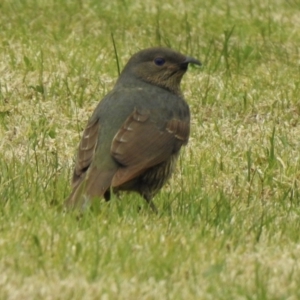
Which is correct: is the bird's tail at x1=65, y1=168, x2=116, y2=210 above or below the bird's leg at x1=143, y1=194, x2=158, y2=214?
above

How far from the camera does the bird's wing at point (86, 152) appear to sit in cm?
816

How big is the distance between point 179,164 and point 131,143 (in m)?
1.30

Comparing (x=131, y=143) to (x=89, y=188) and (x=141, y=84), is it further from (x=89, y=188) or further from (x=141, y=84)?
(x=141, y=84)

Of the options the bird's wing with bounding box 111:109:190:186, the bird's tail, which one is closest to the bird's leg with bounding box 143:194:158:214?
the bird's wing with bounding box 111:109:190:186

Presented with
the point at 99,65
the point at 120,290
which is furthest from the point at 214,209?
the point at 99,65

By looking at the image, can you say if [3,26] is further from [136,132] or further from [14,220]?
[14,220]

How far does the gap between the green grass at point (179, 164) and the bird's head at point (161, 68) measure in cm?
70

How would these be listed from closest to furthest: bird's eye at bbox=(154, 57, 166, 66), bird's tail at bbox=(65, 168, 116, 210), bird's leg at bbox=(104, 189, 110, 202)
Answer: bird's tail at bbox=(65, 168, 116, 210) → bird's leg at bbox=(104, 189, 110, 202) → bird's eye at bbox=(154, 57, 166, 66)

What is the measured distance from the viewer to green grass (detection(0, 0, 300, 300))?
6.39 m

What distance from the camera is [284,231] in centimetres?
753

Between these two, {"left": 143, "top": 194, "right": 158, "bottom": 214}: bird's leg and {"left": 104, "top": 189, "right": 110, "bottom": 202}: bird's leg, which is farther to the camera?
{"left": 104, "top": 189, "right": 110, "bottom": 202}: bird's leg

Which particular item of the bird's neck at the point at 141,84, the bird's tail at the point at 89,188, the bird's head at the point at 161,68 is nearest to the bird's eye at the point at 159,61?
the bird's head at the point at 161,68

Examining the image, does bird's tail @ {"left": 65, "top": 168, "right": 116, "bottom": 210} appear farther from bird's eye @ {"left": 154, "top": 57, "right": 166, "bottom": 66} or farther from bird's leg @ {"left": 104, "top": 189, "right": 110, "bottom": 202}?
bird's eye @ {"left": 154, "top": 57, "right": 166, "bottom": 66}

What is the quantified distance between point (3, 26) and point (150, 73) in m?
3.85
